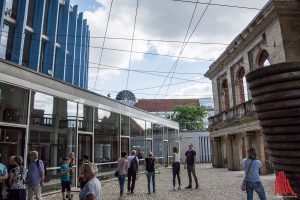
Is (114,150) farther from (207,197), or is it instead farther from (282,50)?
(282,50)

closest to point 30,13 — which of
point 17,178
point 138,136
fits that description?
point 138,136

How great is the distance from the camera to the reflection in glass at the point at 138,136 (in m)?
20.1

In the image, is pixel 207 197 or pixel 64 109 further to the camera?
pixel 64 109

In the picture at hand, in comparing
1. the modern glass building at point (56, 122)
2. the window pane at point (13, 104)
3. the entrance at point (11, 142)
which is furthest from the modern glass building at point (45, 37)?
the entrance at point (11, 142)

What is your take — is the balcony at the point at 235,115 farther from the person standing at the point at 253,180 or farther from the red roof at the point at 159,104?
the red roof at the point at 159,104

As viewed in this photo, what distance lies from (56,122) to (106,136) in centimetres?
444

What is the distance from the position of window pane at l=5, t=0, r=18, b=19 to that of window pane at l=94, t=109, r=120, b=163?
36.5 feet

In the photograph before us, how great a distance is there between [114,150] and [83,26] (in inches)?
780

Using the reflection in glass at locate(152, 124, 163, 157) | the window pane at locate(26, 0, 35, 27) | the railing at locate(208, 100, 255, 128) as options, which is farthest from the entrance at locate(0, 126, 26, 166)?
the window pane at locate(26, 0, 35, 27)

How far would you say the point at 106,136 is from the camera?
1661 centimetres

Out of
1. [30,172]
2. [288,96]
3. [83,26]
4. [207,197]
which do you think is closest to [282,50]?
[207,197]

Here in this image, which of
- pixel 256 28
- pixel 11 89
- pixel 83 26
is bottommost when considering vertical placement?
pixel 11 89

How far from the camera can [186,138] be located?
42.4 metres

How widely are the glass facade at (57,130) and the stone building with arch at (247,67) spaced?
8174mm
